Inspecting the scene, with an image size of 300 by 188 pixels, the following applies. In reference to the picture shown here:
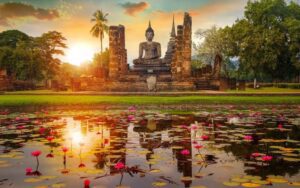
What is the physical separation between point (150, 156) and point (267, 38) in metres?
41.0

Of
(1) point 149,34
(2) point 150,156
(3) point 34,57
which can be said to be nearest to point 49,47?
(3) point 34,57

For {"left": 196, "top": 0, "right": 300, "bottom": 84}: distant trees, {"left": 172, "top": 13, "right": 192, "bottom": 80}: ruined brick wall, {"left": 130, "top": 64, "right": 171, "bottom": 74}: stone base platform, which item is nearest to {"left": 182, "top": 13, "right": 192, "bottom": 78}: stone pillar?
{"left": 172, "top": 13, "right": 192, "bottom": 80}: ruined brick wall

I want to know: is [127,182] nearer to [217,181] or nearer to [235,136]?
[217,181]

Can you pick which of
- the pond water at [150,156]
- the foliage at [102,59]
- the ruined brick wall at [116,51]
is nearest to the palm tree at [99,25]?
the foliage at [102,59]

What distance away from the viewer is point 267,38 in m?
43.8

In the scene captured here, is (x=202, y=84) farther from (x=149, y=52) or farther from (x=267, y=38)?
(x=267, y=38)

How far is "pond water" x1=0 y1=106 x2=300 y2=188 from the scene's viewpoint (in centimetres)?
443

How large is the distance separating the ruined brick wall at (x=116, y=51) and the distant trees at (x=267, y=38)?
663 inches

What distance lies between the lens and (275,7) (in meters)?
47.6

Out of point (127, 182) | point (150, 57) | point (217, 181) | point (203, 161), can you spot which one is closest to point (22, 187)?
point (127, 182)

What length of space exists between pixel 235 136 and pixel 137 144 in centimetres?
219

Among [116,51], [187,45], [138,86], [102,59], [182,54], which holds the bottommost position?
[138,86]

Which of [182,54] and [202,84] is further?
[202,84]

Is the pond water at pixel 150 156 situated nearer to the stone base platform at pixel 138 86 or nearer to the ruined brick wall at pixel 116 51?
the stone base platform at pixel 138 86
